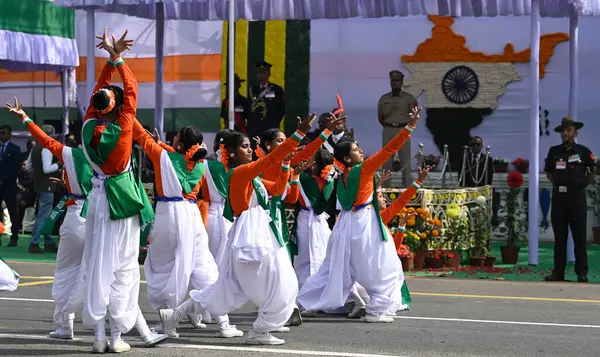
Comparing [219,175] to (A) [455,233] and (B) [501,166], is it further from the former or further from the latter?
(B) [501,166]

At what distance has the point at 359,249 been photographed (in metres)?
11.6

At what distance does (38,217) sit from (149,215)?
10.5 meters

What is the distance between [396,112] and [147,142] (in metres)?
10.8

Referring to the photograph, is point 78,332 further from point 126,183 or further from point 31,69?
point 31,69

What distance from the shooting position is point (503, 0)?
16.9 meters

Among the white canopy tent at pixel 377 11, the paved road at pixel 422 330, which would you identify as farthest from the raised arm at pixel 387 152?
the white canopy tent at pixel 377 11

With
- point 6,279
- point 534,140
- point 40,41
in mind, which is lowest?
point 6,279

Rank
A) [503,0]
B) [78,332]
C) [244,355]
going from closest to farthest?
[244,355] → [78,332] → [503,0]

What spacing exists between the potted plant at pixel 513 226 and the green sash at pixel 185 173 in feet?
26.5

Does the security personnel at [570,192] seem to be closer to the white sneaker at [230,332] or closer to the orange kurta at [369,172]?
the orange kurta at [369,172]

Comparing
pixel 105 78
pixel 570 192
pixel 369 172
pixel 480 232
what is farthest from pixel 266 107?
pixel 105 78

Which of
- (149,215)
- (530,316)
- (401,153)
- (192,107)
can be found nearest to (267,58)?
(192,107)

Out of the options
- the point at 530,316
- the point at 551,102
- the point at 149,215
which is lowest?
the point at 530,316

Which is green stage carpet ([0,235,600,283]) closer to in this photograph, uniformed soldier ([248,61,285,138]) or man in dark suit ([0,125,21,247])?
man in dark suit ([0,125,21,247])
